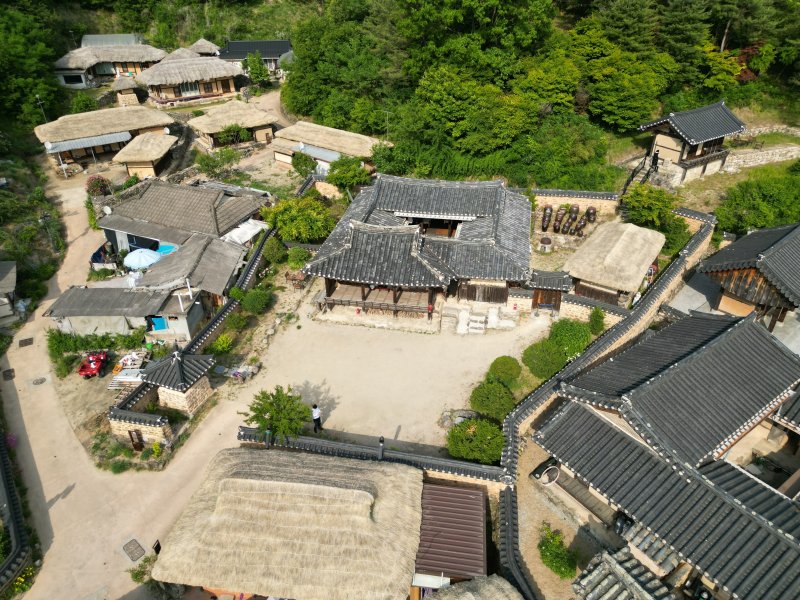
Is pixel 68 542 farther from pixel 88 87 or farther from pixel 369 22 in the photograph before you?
pixel 88 87

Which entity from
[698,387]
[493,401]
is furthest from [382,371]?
[698,387]

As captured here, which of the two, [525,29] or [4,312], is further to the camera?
[525,29]

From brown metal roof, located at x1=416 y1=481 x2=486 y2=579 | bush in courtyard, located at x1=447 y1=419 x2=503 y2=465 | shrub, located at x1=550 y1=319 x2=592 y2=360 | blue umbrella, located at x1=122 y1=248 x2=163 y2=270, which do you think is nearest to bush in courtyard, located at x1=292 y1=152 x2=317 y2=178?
blue umbrella, located at x1=122 y1=248 x2=163 y2=270

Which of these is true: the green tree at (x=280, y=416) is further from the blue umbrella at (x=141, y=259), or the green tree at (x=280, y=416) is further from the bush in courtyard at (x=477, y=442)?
the blue umbrella at (x=141, y=259)

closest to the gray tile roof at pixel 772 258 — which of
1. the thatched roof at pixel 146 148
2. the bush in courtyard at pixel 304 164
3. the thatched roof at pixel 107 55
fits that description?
the bush in courtyard at pixel 304 164

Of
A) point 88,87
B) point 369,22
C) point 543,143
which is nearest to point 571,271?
point 543,143

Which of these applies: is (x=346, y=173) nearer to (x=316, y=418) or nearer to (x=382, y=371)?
(x=382, y=371)
